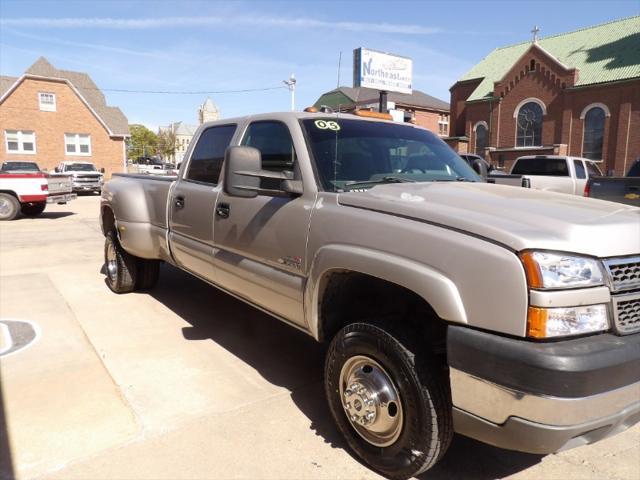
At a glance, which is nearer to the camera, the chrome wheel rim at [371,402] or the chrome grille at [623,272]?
the chrome grille at [623,272]

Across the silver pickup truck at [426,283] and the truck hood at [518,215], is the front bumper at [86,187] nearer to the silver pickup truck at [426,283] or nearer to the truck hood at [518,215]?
the silver pickup truck at [426,283]

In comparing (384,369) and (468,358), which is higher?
(468,358)

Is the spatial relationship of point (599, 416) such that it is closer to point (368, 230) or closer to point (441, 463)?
point (441, 463)

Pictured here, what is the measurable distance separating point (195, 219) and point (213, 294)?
7.28 ft

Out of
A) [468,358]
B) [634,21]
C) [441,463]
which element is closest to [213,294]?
[441,463]

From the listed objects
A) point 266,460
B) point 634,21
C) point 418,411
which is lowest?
point 266,460

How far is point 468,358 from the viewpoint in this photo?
2.07 m

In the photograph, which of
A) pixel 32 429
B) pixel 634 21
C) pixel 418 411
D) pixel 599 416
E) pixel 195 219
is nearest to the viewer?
pixel 599 416

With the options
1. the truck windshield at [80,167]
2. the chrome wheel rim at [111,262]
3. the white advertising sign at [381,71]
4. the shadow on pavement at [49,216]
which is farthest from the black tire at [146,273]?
the white advertising sign at [381,71]

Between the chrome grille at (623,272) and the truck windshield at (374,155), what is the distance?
142 centimetres

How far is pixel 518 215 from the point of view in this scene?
7.43ft

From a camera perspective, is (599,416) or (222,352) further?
(222,352)

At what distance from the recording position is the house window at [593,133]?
33.4 metres

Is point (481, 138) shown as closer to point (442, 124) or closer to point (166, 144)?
point (442, 124)
